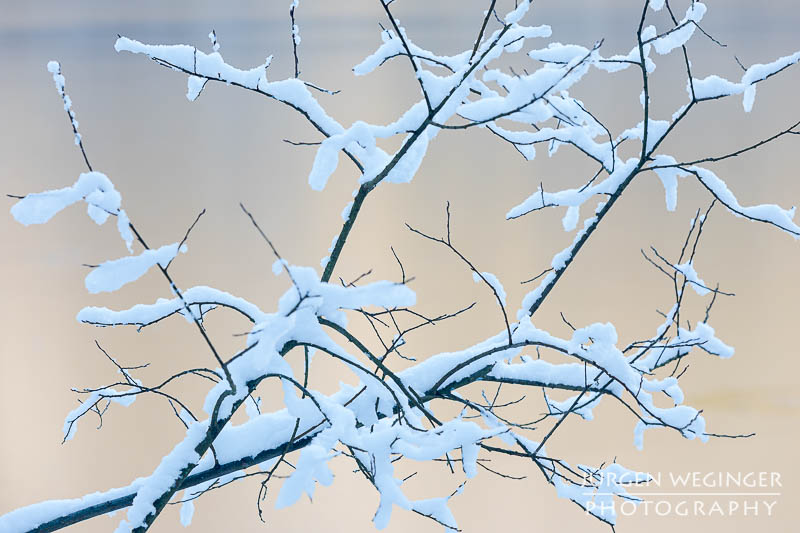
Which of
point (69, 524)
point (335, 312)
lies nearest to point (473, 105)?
point (335, 312)

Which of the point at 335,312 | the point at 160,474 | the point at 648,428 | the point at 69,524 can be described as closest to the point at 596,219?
the point at 648,428

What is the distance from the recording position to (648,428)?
6.61 ft

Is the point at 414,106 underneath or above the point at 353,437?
above

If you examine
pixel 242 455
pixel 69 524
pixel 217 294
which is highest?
pixel 217 294

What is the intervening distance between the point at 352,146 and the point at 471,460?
2.88 ft

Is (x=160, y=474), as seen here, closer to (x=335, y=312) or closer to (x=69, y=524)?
Result: (x=69, y=524)

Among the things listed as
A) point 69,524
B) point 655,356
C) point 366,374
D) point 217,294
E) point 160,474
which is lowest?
point 69,524

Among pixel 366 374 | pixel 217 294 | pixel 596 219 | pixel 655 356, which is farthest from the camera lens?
pixel 655 356

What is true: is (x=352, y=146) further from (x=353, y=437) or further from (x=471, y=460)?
(x=471, y=460)

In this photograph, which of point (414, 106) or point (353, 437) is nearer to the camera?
point (353, 437)

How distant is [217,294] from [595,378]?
104 cm

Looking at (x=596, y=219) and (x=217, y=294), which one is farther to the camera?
(x=596, y=219)

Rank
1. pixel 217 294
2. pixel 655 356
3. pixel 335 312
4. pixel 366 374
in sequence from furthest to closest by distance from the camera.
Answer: pixel 655 356 < pixel 217 294 < pixel 366 374 < pixel 335 312

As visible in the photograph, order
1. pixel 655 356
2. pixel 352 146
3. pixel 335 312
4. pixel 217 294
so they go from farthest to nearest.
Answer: pixel 655 356, pixel 352 146, pixel 217 294, pixel 335 312
